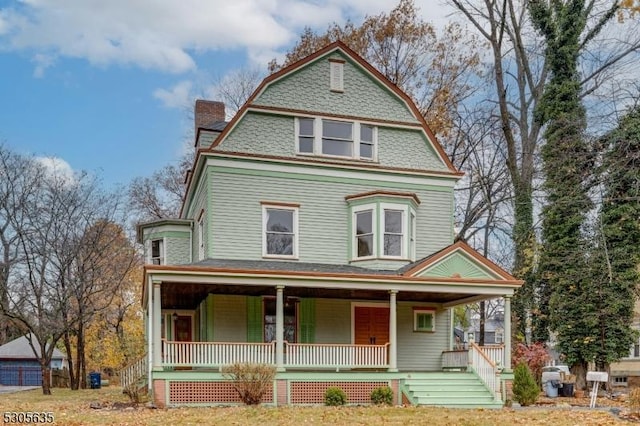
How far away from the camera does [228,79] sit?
122 ft

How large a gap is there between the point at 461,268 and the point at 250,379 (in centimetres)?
666

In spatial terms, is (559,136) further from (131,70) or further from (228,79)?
(228,79)

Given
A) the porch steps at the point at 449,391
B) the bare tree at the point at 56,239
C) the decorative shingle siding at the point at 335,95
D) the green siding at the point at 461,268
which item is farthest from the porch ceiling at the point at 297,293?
the bare tree at the point at 56,239

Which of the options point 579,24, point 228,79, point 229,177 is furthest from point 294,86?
point 228,79

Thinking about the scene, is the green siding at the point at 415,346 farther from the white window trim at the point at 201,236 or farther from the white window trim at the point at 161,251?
the white window trim at the point at 161,251

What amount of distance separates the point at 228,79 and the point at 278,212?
20.0 metres

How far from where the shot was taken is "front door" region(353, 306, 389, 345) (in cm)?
1959

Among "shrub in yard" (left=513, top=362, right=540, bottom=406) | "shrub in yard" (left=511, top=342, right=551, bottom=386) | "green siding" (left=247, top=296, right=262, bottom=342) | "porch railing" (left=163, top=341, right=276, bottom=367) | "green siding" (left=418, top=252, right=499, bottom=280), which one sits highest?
"green siding" (left=418, top=252, right=499, bottom=280)

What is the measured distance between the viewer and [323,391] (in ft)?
53.9

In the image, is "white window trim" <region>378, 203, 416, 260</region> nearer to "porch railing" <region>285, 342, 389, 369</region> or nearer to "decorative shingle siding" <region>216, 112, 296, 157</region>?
"porch railing" <region>285, 342, 389, 369</region>

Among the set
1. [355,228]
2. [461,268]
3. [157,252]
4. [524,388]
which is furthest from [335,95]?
[524,388]

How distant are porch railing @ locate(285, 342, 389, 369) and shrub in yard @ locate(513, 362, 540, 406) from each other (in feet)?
11.3

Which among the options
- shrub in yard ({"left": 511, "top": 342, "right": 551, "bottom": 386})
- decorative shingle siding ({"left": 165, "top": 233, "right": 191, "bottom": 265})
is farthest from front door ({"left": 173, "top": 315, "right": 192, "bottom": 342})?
shrub in yard ({"left": 511, "top": 342, "right": 551, "bottom": 386})

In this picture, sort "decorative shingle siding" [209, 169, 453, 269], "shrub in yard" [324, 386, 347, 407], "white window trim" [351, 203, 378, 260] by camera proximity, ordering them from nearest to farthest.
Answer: "shrub in yard" [324, 386, 347, 407], "decorative shingle siding" [209, 169, 453, 269], "white window trim" [351, 203, 378, 260]
